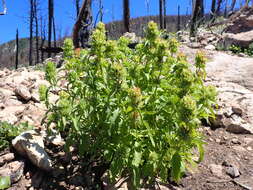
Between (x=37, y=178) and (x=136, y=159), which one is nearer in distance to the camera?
(x=136, y=159)

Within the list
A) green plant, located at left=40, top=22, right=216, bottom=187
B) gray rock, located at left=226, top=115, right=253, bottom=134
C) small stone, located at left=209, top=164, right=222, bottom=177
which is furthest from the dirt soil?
green plant, located at left=40, top=22, right=216, bottom=187

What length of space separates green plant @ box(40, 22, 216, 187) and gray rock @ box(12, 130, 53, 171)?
15.6 inches

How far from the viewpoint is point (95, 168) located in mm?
3607

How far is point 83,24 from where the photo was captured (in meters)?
10.5

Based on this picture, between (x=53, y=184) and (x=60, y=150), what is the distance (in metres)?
0.63

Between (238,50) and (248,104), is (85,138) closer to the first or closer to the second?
(248,104)

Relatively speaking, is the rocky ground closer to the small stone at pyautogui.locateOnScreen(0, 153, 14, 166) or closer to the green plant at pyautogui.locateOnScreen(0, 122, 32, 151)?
the small stone at pyautogui.locateOnScreen(0, 153, 14, 166)

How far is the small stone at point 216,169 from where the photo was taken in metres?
3.70

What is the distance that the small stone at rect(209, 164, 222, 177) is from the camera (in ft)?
12.1

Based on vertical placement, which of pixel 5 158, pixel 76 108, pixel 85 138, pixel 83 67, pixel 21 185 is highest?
pixel 83 67

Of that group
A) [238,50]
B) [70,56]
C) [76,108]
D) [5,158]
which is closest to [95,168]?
[76,108]

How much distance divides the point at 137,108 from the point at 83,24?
8.50 m

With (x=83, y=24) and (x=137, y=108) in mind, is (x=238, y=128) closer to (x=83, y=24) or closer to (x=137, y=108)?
(x=137, y=108)

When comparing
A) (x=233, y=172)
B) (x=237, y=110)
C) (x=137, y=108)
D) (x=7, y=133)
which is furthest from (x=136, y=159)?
(x=237, y=110)
